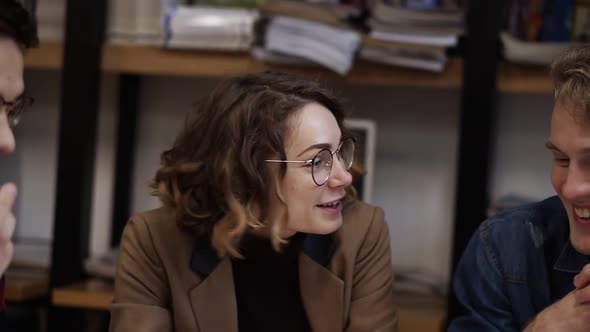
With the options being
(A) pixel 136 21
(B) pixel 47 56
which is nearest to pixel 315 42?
(A) pixel 136 21

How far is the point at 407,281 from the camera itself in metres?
2.23

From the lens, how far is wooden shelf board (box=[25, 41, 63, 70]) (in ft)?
7.10

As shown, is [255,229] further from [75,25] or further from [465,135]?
[75,25]

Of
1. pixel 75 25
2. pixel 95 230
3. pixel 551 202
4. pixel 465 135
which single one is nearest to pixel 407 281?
pixel 465 135

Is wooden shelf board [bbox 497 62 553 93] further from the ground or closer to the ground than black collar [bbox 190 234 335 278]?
further from the ground

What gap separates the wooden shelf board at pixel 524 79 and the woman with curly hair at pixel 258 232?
57 centimetres

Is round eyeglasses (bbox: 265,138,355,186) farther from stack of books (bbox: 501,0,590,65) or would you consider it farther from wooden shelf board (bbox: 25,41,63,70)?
wooden shelf board (bbox: 25,41,63,70)

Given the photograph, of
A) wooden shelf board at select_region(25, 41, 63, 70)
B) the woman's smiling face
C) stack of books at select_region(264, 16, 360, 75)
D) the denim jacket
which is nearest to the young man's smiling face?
the denim jacket

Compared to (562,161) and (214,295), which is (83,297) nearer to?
(214,295)

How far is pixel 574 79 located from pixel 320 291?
58 cm

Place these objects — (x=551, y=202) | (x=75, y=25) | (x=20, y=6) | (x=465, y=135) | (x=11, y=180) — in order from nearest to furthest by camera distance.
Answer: (x=20, y=6) → (x=551, y=202) → (x=465, y=135) → (x=75, y=25) → (x=11, y=180)

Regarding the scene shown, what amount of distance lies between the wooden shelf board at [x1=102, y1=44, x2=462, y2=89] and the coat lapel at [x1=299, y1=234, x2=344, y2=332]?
0.57 metres

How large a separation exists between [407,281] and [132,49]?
948mm

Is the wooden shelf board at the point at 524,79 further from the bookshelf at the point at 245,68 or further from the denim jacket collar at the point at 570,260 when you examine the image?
the denim jacket collar at the point at 570,260
